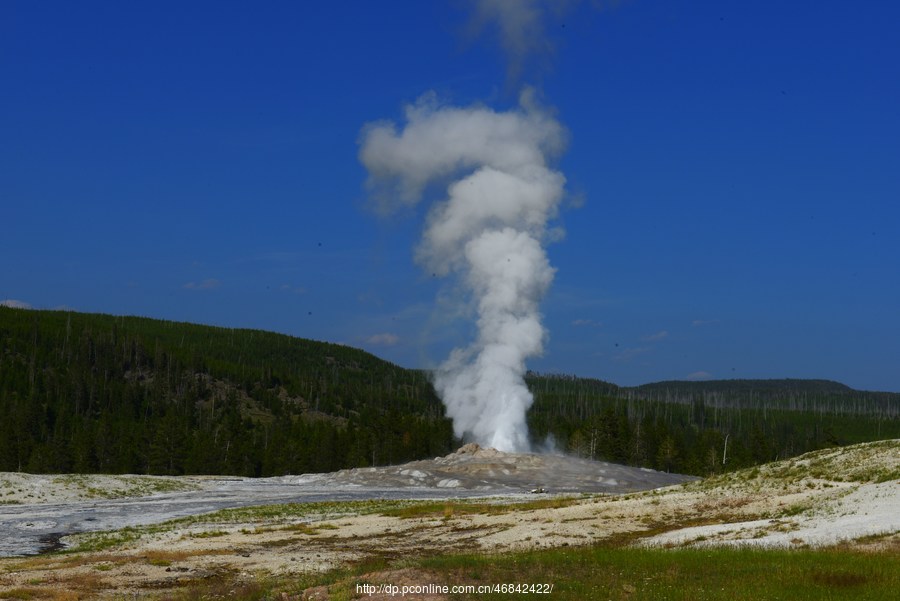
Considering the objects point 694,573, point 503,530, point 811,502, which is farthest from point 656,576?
point 811,502

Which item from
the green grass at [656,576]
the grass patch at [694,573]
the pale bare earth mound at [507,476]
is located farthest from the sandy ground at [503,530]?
the pale bare earth mound at [507,476]

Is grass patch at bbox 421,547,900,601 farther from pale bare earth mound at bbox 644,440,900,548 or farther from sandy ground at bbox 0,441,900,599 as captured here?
pale bare earth mound at bbox 644,440,900,548

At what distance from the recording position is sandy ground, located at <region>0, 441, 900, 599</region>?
36656mm

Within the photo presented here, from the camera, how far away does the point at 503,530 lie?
4900 cm

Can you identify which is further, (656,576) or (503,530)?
(503,530)

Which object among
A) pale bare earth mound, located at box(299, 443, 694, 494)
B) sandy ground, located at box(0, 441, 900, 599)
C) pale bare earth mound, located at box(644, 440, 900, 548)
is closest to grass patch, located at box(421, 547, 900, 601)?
sandy ground, located at box(0, 441, 900, 599)

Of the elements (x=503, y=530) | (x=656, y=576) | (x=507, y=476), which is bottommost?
(x=507, y=476)

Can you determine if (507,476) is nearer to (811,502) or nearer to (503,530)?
(503,530)

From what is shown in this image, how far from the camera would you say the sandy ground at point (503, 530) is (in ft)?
120

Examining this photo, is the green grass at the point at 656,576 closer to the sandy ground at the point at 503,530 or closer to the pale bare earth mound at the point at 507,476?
the sandy ground at the point at 503,530

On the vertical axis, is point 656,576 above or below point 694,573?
below

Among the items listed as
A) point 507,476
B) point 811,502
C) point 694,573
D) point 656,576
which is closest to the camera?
point 656,576

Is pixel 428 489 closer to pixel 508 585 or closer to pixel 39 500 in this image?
pixel 39 500

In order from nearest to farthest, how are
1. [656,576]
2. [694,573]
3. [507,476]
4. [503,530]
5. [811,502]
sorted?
1. [656,576]
2. [694,573]
3. [503,530]
4. [811,502]
5. [507,476]
